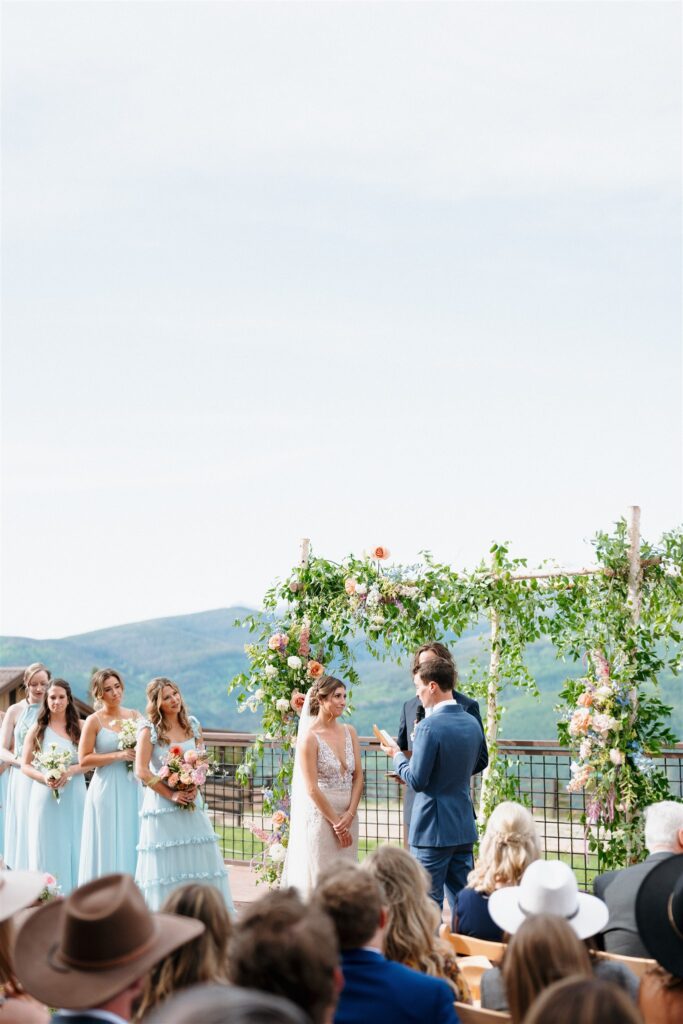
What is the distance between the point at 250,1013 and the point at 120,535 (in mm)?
58123

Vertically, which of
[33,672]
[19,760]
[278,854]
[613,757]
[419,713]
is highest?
[33,672]

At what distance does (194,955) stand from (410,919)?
71 cm

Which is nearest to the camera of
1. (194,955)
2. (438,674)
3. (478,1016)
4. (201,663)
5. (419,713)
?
(194,955)

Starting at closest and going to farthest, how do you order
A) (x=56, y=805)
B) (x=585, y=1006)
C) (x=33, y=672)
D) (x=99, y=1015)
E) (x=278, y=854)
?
(x=585, y=1006), (x=99, y=1015), (x=56, y=805), (x=278, y=854), (x=33, y=672)

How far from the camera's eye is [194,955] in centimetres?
315

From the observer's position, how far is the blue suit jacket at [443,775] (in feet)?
21.0

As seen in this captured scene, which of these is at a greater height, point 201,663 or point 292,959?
point 201,663

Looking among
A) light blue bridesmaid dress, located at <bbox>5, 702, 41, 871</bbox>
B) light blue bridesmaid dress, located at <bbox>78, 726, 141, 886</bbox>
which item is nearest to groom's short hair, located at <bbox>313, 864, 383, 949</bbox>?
light blue bridesmaid dress, located at <bbox>78, 726, 141, 886</bbox>

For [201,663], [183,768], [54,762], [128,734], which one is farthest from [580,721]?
[201,663]

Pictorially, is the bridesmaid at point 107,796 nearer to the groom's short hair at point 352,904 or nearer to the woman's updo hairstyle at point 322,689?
the woman's updo hairstyle at point 322,689

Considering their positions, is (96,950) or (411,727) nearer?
(96,950)

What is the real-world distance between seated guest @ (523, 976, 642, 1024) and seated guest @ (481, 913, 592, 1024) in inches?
26.1

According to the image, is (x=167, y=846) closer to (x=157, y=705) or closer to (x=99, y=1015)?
(x=157, y=705)

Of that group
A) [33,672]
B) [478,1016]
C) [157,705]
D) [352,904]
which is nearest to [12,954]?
[352,904]
